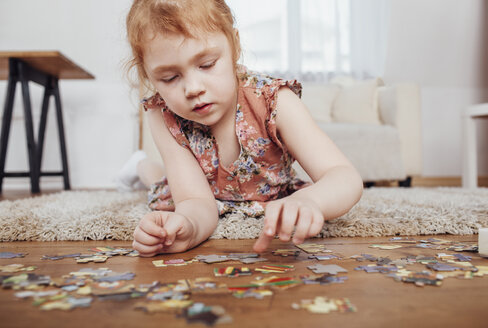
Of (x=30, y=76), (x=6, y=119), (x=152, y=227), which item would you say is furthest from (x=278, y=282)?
(x=30, y=76)

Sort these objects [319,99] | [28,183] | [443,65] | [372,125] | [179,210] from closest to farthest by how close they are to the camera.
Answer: [179,210] → [372,125] → [319,99] → [28,183] → [443,65]

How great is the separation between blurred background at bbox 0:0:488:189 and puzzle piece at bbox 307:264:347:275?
3.01 metres

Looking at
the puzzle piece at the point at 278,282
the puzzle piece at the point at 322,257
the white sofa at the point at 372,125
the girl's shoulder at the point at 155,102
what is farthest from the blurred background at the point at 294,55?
the puzzle piece at the point at 278,282

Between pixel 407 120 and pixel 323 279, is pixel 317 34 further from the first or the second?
pixel 323 279

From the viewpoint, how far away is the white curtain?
3.71 meters

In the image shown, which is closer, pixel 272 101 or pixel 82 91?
pixel 272 101

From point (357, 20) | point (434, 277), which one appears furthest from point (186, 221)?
point (357, 20)

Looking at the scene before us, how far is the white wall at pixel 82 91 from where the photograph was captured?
3.48 m

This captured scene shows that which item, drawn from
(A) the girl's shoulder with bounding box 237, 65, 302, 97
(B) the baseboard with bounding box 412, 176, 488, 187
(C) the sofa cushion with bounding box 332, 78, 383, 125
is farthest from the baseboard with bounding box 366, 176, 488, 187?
(A) the girl's shoulder with bounding box 237, 65, 302, 97

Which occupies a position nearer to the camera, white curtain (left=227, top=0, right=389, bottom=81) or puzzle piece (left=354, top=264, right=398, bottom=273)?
puzzle piece (left=354, top=264, right=398, bottom=273)

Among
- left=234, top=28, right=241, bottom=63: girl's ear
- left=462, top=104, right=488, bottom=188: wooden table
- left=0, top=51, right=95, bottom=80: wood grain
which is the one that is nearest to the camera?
left=234, top=28, right=241, bottom=63: girl's ear

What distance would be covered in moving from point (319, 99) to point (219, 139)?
7.06 feet

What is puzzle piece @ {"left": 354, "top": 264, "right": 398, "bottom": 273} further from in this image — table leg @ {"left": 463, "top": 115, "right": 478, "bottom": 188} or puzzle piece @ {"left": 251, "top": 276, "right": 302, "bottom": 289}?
table leg @ {"left": 463, "top": 115, "right": 478, "bottom": 188}

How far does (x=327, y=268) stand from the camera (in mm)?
624
